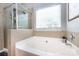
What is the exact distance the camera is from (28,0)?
1.26 metres

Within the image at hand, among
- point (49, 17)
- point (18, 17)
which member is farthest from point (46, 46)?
point (18, 17)

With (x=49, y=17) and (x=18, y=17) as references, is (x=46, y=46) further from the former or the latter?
(x=18, y=17)

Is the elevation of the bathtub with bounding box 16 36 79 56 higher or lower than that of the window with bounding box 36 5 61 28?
lower

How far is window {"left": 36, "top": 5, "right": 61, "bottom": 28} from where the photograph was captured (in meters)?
1.38

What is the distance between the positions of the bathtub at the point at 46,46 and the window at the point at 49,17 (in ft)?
0.57

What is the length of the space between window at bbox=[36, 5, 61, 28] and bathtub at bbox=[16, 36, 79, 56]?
0.17 m

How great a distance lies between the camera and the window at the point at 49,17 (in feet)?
4.54

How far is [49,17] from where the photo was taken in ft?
4.56

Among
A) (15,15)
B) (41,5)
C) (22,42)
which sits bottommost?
(22,42)

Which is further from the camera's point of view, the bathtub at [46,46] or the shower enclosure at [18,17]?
the shower enclosure at [18,17]

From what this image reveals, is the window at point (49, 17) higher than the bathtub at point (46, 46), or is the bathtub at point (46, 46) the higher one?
the window at point (49, 17)

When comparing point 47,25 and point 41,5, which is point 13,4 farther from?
point 47,25

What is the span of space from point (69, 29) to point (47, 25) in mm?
271

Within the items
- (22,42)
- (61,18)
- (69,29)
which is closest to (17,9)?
(22,42)
